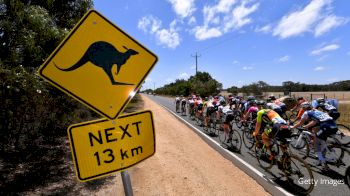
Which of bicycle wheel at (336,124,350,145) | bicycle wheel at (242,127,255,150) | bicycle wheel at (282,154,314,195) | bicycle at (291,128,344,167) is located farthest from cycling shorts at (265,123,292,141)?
bicycle wheel at (336,124,350,145)

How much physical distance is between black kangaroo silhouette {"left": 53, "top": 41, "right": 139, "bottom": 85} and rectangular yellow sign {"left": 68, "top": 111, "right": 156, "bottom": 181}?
367 mm

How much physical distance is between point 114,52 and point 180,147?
336 inches

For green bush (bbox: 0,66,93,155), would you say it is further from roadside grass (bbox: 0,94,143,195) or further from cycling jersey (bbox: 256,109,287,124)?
cycling jersey (bbox: 256,109,287,124)

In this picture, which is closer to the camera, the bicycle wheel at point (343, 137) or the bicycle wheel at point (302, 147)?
the bicycle wheel at point (302, 147)

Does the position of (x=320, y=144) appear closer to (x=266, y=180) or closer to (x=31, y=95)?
(x=266, y=180)

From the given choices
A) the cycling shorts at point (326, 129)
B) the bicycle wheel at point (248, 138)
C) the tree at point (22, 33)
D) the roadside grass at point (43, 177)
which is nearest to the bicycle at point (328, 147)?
the cycling shorts at point (326, 129)

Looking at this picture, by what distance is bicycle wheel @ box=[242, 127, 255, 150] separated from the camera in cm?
993

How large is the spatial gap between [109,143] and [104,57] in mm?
708

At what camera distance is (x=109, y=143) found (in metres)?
2.17

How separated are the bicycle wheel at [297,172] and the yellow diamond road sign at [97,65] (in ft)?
15.7

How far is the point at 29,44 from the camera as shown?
5.53 m

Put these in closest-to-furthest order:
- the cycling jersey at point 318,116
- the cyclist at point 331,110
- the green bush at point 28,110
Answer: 1. the green bush at point 28,110
2. the cycling jersey at point 318,116
3. the cyclist at point 331,110

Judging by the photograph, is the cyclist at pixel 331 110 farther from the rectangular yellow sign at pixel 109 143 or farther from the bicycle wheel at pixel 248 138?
the rectangular yellow sign at pixel 109 143

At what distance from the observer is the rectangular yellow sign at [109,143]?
2.06m
